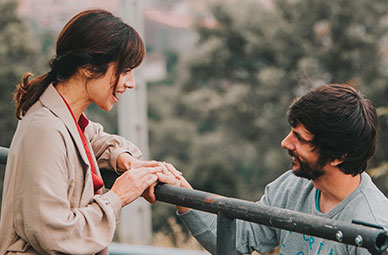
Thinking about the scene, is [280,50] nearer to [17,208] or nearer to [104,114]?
[104,114]

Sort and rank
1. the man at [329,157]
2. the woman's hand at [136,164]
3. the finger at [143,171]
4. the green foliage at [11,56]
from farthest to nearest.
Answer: the green foliage at [11,56], the man at [329,157], the woman's hand at [136,164], the finger at [143,171]

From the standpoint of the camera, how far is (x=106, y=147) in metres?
2.00

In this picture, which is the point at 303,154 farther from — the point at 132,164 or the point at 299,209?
the point at 132,164

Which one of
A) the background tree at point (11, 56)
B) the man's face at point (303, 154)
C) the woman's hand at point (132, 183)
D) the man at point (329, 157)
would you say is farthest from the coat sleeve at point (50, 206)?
the background tree at point (11, 56)

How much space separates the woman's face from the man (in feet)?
1.33

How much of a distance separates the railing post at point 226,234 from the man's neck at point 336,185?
680 mm

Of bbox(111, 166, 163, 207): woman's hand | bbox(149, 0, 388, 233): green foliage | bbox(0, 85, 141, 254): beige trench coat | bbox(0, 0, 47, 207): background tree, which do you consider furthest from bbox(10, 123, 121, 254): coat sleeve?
bbox(0, 0, 47, 207): background tree

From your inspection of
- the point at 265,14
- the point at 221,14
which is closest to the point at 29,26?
the point at 221,14

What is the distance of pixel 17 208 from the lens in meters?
1.51

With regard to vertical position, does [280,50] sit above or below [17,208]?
below

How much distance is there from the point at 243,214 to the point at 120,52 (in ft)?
1.86

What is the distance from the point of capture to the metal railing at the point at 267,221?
1.23 m

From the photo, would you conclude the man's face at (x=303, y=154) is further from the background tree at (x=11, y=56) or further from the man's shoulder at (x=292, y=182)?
the background tree at (x=11, y=56)

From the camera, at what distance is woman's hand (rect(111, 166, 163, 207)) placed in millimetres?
1689
